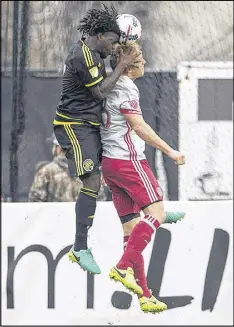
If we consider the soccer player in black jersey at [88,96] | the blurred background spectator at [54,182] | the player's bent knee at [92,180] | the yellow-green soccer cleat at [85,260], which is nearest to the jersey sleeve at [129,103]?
the soccer player in black jersey at [88,96]

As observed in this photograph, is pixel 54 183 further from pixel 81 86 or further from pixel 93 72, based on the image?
pixel 93 72

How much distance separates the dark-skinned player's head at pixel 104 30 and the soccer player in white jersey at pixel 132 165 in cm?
13

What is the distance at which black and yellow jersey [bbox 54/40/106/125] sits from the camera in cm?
862

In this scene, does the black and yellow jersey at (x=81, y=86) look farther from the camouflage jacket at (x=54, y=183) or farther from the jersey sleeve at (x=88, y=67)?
the camouflage jacket at (x=54, y=183)

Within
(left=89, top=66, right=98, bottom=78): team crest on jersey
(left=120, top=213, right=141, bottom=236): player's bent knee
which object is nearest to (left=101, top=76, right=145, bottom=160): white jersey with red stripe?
(left=89, top=66, right=98, bottom=78): team crest on jersey

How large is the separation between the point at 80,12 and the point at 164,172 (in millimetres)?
1804

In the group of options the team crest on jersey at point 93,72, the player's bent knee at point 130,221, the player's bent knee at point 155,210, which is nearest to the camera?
the team crest on jersey at point 93,72

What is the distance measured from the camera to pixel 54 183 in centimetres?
1255

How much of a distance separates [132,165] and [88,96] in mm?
611

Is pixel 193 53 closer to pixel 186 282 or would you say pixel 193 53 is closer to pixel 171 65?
pixel 171 65

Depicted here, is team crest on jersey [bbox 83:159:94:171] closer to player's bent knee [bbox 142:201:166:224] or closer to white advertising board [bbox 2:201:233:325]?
player's bent knee [bbox 142:201:166:224]

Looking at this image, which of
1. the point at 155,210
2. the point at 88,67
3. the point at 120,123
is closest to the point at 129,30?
the point at 88,67

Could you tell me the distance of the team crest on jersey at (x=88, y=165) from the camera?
8.81m

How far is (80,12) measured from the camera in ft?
41.4
